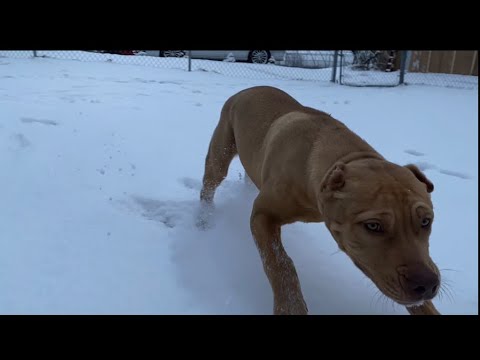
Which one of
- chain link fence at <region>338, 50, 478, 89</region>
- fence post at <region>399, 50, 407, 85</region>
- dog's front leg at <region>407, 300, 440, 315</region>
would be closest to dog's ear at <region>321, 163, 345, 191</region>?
dog's front leg at <region>407, 300, 440, 315</region>

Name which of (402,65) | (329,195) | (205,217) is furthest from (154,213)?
(402,65)

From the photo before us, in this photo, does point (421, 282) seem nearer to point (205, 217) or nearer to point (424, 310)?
point (424, 310)

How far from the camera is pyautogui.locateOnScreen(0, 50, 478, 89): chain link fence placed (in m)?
10.1

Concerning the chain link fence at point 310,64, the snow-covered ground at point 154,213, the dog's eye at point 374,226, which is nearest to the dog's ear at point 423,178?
the dog's eye at point 374,226

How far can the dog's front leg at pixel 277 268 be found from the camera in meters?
2.49

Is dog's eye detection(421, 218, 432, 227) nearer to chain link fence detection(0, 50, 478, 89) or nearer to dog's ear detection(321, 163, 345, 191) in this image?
dog's ear detection(321, 163, 345, 191)

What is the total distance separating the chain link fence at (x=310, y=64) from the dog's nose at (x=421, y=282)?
301 inches

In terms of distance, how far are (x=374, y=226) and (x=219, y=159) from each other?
86.6 inches

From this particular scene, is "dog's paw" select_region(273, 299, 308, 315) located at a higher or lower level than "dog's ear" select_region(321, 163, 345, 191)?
lower

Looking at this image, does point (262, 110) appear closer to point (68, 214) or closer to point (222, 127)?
point (222, 127)

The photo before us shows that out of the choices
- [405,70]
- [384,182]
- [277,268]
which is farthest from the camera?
[405,70]

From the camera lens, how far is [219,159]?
13.3 ft

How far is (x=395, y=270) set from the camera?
193cm

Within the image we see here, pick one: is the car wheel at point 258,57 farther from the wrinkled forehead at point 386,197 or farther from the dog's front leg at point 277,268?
the wrinkled forehead at point 386,197
